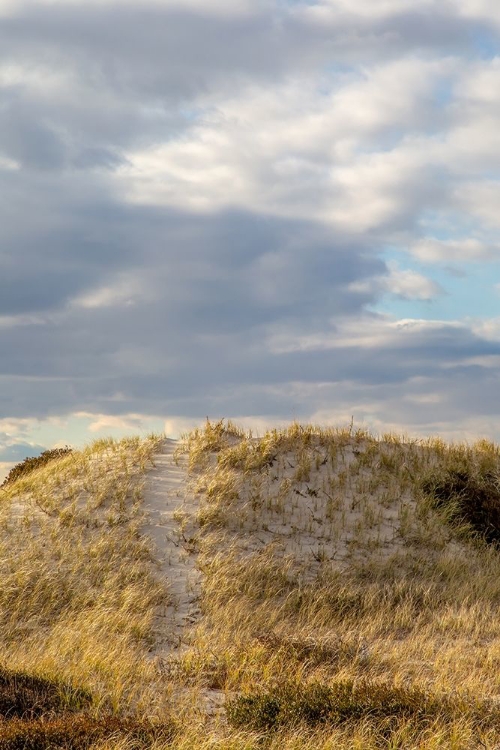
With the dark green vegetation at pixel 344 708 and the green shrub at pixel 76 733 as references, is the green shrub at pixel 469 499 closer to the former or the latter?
the dark green vegetation at pixel 344 708

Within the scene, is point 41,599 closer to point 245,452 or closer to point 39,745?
point 245,452

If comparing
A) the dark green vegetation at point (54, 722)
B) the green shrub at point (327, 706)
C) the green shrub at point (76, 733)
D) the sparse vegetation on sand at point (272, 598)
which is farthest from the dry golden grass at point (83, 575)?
the green shrub at point (327, 706)

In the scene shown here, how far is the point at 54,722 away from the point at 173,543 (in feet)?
26.6

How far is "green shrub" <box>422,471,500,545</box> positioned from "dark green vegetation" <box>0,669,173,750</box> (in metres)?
10.8

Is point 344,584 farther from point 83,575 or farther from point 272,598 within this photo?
point 83,575

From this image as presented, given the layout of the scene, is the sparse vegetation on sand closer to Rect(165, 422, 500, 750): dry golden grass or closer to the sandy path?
Rect(165, 422, 500, 750): dry golden grass

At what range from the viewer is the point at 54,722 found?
7.85 m

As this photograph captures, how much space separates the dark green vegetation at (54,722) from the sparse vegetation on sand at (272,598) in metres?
0.03

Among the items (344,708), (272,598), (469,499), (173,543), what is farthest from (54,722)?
(469,499)

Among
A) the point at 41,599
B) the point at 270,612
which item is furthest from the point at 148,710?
the point at 41,599

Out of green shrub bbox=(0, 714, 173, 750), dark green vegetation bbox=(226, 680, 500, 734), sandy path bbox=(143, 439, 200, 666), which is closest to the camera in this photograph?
green shrub bbox=(0, 714, 173, 750)

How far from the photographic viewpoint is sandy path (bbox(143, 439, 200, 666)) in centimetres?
1320

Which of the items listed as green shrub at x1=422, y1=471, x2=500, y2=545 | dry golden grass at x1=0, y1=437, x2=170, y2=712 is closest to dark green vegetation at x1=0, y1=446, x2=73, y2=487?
dry golden grass at x1=0, y1=437, x2=170, y2=712

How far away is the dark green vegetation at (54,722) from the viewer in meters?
7.33
